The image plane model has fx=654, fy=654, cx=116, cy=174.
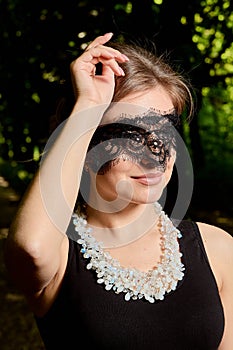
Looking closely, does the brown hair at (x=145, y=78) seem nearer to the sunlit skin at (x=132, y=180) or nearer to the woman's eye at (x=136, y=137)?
the sunlit skin at (x=132, y=180)

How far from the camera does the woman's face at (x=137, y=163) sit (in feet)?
6.89

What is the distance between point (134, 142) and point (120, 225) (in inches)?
11.4

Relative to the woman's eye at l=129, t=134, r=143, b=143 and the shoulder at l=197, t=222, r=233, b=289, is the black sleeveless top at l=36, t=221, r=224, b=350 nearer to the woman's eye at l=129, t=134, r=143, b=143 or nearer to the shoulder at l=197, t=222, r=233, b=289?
the shoulder at l=197, t=222, r=233, b=289

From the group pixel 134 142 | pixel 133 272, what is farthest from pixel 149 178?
pixel 133 272

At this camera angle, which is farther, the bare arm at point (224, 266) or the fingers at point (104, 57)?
the bare arm at point (224, 266)

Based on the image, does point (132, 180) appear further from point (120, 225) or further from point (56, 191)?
point (56, 191)

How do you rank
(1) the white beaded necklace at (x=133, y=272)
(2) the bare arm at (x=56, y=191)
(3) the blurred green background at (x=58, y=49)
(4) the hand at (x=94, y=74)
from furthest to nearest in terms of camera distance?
(3) the blurred green background at (x=58, y=49) < (1) the white beaded necklace at (x=133, y=272) < (4) the hand at (x=94, y=74) < (2) the bare arm at (x=56, y=191)

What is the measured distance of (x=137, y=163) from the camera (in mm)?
2168

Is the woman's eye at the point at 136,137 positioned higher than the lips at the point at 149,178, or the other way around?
the woman's eye at the point at 136,137

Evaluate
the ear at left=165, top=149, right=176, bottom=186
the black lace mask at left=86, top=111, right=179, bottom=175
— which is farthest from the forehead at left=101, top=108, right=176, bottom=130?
the ear at left=165, top=149, right=176, bottom=186

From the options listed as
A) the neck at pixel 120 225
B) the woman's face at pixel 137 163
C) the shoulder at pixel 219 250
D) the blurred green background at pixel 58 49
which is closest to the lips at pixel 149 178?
the woman's face at pixel 137 163

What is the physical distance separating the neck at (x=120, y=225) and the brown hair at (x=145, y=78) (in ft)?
1.27

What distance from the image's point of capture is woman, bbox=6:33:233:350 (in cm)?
190

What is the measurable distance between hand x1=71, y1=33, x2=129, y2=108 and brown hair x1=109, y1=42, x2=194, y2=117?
2.8 inches
